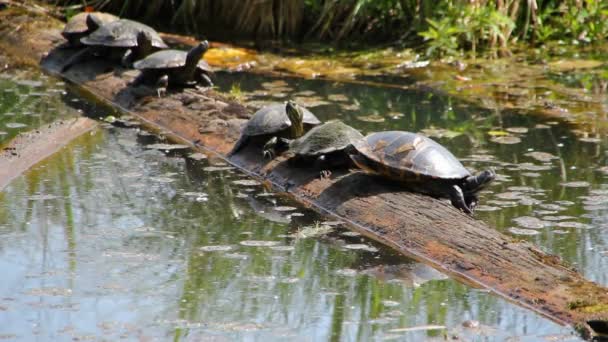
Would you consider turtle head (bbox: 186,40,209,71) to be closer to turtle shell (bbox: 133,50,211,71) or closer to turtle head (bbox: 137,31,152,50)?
turtle shell (bbox: 133,50,211,71)

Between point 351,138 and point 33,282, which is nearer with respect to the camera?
point 33,282

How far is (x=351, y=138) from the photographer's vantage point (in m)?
5.51

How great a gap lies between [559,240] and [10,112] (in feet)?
14.9

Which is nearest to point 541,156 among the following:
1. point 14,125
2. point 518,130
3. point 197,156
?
point 518,130

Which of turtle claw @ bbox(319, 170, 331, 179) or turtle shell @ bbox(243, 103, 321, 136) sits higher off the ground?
turtle shell @ bbox(243, 103, 321, 136)

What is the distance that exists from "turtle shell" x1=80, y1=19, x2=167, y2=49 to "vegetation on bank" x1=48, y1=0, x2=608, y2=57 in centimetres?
220

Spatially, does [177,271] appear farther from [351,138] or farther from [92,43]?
[92,43]

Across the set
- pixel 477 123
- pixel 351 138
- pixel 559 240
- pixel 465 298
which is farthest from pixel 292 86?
pixel 465 298

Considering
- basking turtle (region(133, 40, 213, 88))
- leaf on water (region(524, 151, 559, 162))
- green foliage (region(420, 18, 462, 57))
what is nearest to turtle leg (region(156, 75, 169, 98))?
basking turtle (region(133, 40, 213, 88))

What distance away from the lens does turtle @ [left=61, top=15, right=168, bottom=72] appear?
331 inches

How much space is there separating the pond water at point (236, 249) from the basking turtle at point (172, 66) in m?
0.67

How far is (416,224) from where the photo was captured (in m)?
4.86

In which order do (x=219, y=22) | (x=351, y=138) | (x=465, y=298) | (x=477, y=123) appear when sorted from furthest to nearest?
(x=219, y=22) < (x=477, y=123) < (x=351, y=138) < (x=465, y=298)

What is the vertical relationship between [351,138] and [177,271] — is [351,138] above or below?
above
